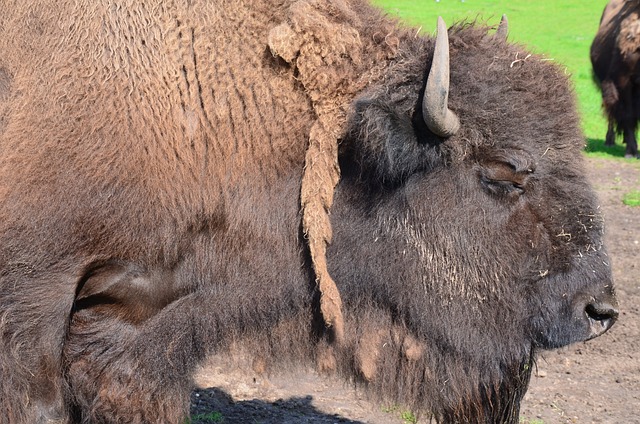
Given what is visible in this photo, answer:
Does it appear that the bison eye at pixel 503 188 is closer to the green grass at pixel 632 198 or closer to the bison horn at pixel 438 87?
the bison horn at pixel 438 87

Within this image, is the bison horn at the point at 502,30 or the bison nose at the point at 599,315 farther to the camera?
the bison horn at the point at 502,30

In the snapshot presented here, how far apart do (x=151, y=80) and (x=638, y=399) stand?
140 inches

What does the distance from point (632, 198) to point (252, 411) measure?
6.62m

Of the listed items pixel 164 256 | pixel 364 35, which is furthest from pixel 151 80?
pixel 364 35

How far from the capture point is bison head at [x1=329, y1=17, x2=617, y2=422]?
119 inches

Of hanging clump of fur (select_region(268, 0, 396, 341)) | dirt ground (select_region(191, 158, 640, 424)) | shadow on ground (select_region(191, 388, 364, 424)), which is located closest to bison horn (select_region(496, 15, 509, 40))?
hanging clump of fur (select_region(268, 0, 396, 341))

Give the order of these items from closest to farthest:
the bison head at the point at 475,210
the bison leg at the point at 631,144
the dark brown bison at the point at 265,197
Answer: the dark brown bison at the point at 265,197 → the bison head at the point at 475,210 → the bison leg at the point at 631,144

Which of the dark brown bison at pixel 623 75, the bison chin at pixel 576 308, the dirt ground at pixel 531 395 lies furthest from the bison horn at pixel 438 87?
the dark brown bison at pixel 623 75

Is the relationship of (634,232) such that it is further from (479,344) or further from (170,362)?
(170,362)

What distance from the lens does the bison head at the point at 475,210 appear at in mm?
3035

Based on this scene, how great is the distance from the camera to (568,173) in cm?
311

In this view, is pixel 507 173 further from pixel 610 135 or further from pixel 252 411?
pixel 610 135

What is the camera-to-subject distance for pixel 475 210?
3.12 metres

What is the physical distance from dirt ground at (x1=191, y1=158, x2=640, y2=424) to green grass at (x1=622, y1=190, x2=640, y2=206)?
12.7 feet
